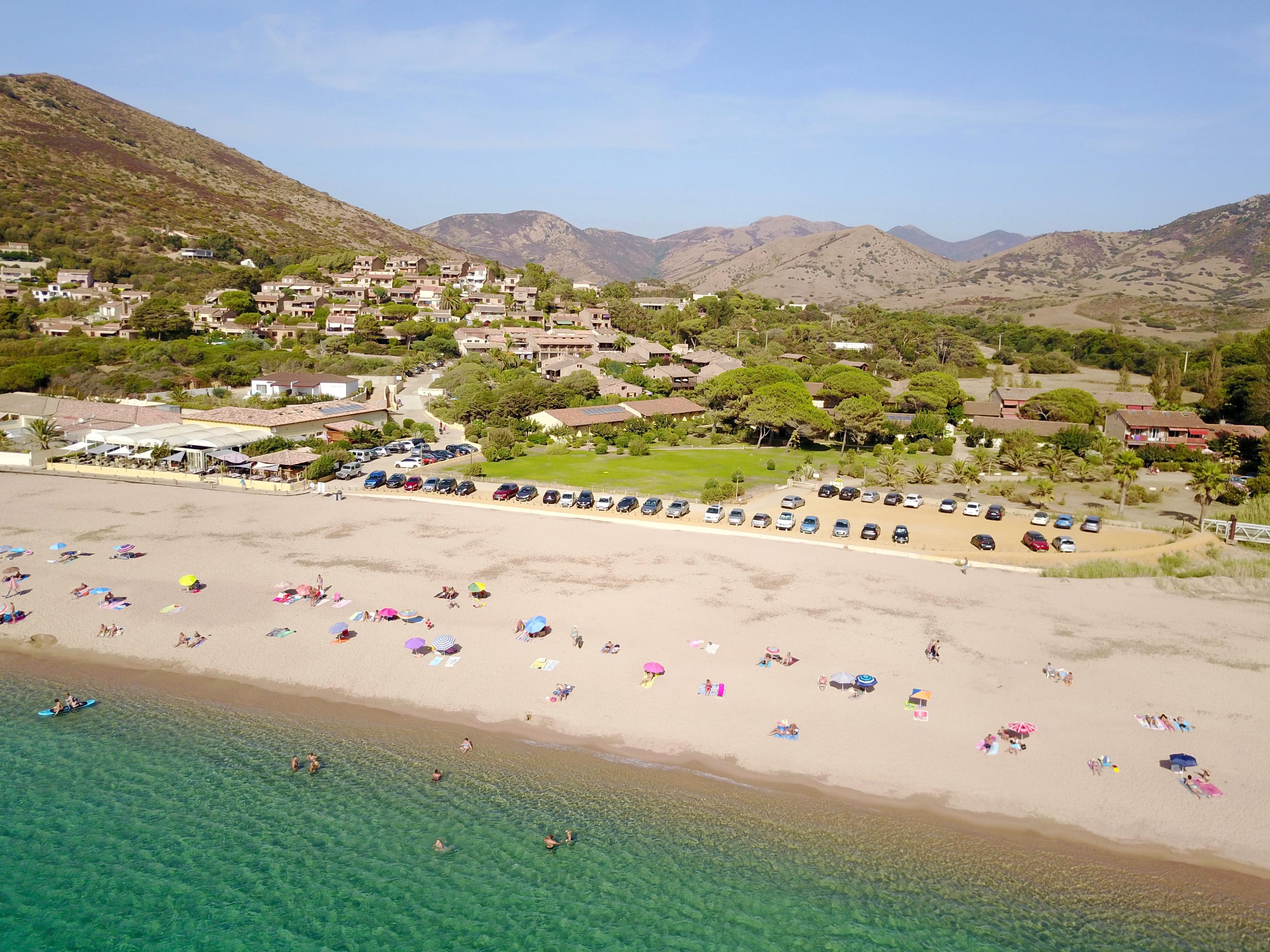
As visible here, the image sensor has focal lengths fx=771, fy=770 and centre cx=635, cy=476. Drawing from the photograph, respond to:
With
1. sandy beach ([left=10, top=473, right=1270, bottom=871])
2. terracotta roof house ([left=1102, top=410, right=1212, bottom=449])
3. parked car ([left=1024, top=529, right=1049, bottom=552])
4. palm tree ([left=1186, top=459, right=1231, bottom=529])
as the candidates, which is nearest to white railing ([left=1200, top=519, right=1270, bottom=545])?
palm tree ([left=1186, top=459, right=1231, bottom=529])

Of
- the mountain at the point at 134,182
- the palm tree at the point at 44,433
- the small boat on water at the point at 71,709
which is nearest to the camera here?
the small boat on water at the point at 71,709

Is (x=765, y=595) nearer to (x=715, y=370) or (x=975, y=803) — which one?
(x=975, y=803)

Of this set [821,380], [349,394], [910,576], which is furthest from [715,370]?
[910,576]

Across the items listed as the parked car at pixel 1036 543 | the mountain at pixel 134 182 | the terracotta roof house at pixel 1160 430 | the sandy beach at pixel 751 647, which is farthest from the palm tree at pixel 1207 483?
the mountain at pixel 134 182

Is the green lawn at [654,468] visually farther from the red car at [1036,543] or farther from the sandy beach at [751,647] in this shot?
the red car at [1036,543]

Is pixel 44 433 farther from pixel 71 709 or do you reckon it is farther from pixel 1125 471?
pixel 1125 471

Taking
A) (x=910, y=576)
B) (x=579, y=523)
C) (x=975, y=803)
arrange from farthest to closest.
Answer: (x=579, y=523) → (x=910, y=576) → (x=975, y=803)
